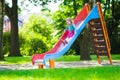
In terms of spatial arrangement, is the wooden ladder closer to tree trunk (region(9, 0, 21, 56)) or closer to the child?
the child

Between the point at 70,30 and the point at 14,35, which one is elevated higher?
the point at 70,30

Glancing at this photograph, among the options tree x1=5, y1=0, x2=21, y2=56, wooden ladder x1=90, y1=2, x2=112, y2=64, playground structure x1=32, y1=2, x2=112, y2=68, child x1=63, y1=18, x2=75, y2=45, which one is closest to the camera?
playground structure x1=32, y1=2, x2=112, y2=68

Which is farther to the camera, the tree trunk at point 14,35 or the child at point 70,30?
the tree trunk at point 14,35

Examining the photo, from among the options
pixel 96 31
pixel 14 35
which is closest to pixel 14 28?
pixel 14 35

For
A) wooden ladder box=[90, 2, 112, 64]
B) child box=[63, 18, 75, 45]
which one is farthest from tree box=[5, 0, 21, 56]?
wooden ladder box=[90, 2, 112, 64]

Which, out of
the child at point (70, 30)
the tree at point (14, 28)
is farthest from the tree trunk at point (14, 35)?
the child at point (70, 30)

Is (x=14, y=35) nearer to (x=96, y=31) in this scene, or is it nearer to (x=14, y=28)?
(x=14, y=28)

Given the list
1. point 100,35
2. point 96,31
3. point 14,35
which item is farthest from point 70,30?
point 14,35

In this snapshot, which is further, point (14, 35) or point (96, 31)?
point (14, 35)

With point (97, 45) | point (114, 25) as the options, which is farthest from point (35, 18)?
point (97, 45)

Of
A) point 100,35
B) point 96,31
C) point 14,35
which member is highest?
point 96,31

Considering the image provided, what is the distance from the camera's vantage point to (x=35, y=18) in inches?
2837

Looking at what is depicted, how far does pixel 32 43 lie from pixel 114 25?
8883mm

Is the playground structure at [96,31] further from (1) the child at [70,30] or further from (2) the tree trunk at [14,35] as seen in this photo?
(2) the tree trunk at [14,35]
